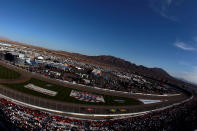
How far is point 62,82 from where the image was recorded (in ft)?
141

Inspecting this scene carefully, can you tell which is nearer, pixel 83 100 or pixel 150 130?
pixel 150 130

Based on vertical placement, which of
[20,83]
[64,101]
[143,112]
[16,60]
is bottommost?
[143,112]

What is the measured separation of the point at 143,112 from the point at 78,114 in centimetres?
1693

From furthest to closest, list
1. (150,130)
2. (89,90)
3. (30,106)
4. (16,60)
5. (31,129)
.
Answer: (16,60) < (89,90) < (30,106) < (150,130) < (31,129)

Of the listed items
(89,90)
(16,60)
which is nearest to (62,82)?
(89,90)

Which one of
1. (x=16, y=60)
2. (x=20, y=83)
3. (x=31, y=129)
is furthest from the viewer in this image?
(x=16, y=60)

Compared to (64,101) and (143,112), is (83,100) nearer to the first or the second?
(64,101)

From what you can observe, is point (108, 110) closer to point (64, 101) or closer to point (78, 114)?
point (78, 114)

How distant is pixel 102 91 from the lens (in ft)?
142

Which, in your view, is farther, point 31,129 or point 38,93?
point 38,93

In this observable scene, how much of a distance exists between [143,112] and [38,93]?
26.6 meters

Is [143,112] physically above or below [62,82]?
below

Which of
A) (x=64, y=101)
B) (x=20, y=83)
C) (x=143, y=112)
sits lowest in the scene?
(x=143, y=112)

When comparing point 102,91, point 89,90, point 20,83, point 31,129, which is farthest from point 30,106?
point 102,91
